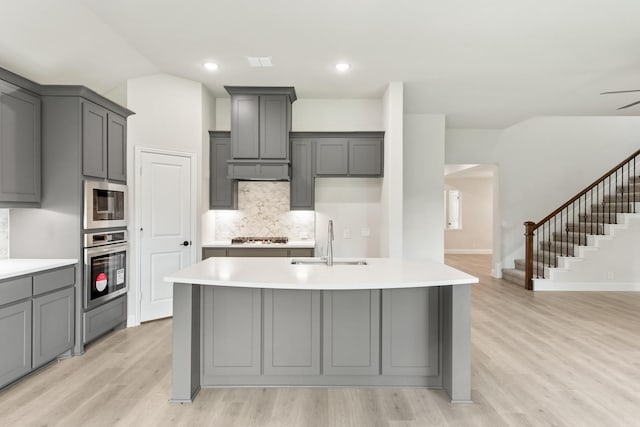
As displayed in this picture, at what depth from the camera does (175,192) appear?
16.1ft

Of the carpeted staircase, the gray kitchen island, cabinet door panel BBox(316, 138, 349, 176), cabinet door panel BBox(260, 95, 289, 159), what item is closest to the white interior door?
Answer: cabinet door panel BBox(260, 95, 289, 159)

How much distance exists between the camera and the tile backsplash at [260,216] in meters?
5.85

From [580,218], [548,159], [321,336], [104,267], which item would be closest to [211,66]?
[104,267]

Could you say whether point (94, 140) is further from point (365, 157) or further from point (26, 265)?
point (365, 157)

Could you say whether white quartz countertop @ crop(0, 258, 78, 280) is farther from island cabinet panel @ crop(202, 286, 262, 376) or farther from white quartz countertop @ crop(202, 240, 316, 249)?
white quartz countertop @ crop(202, 240, 316, 249)

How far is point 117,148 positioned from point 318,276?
2.96 meters

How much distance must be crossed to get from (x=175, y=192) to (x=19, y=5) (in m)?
2.35

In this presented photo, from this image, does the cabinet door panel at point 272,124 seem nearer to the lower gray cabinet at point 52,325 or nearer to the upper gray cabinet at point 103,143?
the upper gray cabinet at point 103,143

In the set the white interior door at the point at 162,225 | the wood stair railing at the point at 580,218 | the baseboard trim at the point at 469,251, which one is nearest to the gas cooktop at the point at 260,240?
the white interior door at the point at 162,225

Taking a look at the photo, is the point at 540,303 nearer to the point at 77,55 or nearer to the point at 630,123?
the point at 630,123

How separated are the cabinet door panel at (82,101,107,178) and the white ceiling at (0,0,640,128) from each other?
2.16ft

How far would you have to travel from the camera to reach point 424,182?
6.68 m

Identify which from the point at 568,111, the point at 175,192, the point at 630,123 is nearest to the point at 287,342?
the point at 175,192

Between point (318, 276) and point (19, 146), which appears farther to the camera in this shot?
point (19, 146)
